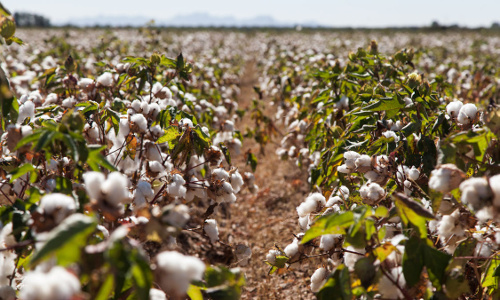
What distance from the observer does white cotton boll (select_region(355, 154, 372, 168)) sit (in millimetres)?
1762

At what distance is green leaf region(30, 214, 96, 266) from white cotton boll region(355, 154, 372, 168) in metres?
1.24

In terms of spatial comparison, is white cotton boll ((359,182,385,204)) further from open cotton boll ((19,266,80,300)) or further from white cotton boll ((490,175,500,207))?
open cotton boll ((19,266,80,300))

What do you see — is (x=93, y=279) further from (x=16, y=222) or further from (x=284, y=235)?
(x=284, y=235)

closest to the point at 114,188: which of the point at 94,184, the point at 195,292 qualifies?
the point at 94,184

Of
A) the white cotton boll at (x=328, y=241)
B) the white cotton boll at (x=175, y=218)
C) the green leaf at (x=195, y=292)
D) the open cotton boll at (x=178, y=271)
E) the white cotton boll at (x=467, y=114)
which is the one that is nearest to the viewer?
the open cotton boll at (x=178, y=271)

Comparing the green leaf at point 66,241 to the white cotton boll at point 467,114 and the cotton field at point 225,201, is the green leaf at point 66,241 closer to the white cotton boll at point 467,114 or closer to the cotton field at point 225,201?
the cotton field at point 225,201

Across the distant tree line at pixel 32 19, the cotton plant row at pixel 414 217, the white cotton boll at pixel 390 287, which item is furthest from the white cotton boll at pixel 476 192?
the distant tree line at pixel 32 19

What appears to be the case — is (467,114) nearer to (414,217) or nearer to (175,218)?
(414,217)

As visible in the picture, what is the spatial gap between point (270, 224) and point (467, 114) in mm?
2837

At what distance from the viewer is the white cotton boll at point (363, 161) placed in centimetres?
176

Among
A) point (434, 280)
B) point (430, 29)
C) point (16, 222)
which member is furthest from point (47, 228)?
point (430, 29)

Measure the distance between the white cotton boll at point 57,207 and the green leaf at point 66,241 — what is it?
0.79ft

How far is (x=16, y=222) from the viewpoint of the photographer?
3.86 ft

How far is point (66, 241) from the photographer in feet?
2.53
